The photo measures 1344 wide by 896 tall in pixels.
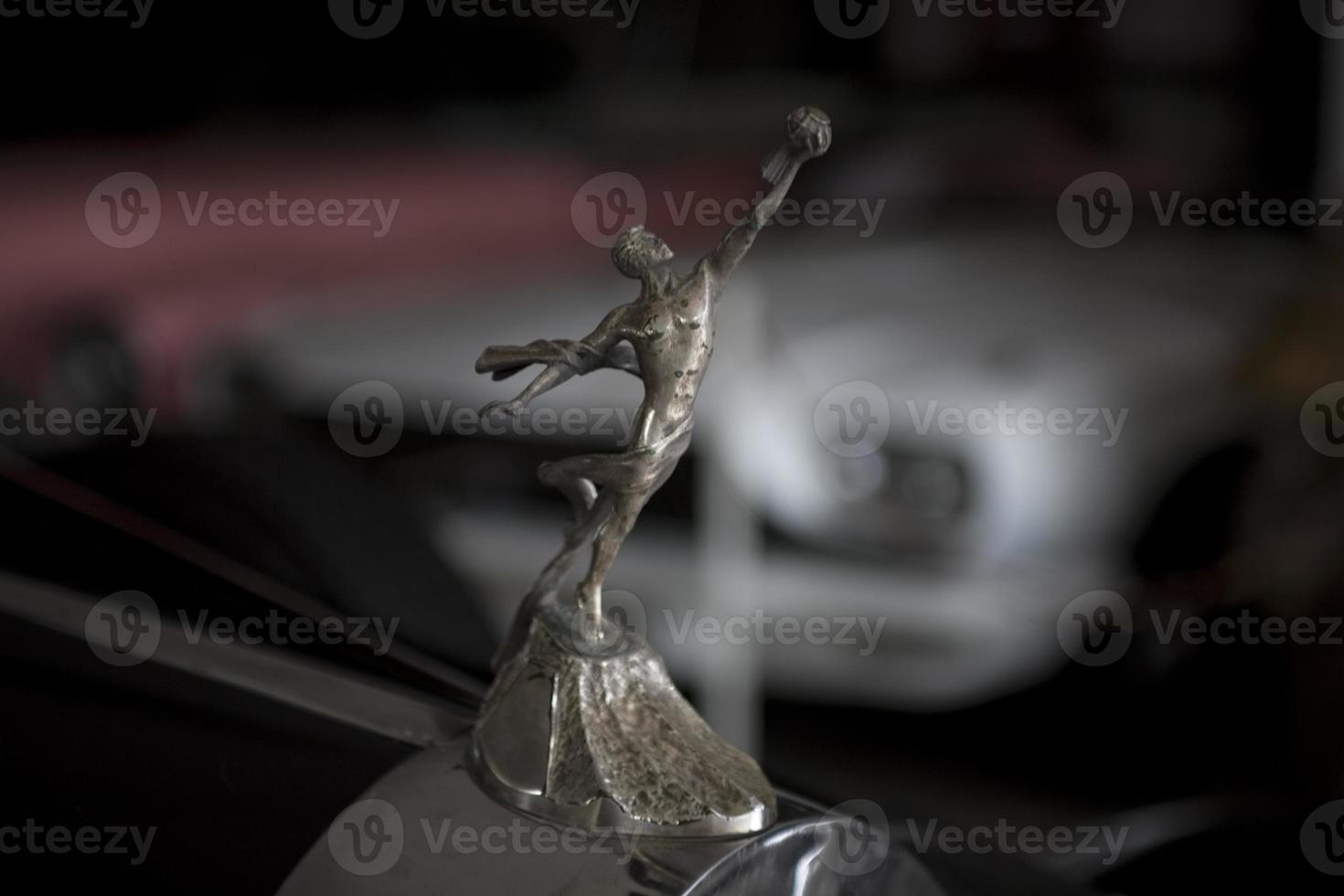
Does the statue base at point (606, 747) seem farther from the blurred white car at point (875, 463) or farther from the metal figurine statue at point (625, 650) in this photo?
the blurred white car at point (875, 463)

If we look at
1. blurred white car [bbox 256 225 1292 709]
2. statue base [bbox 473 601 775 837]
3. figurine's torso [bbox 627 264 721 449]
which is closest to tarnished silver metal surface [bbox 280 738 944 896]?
statue base [bbox 473 601 775 837]

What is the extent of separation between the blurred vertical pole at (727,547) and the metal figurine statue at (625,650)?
1.61 meters

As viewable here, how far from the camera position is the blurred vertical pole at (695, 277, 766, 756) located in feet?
8.15

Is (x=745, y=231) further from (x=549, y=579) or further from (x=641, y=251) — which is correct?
(x=549, y=579)

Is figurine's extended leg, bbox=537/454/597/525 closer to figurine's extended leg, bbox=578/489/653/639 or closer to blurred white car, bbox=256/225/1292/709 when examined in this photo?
figurine's extended leg, bbox=578/489/653/639

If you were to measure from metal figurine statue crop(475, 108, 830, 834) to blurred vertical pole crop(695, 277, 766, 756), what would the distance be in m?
1.61

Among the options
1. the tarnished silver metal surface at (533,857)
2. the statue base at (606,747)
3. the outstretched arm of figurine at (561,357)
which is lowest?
the tarnished silver metal surface at (533,857)

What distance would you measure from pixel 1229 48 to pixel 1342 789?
9.68 ft

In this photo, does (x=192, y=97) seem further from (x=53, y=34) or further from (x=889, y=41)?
(x=889, y=41)

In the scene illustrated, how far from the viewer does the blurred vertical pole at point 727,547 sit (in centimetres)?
248

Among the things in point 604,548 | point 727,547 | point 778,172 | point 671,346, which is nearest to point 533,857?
point 604,548

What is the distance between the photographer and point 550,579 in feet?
2.70

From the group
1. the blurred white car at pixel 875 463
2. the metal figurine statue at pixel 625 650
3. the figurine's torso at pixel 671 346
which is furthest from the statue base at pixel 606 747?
the blurred white car at pixel 875 463

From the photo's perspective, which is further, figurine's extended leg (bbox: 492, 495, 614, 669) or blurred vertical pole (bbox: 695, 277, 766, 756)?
blurred vertical pole (bbox: 695, 277, 766, 756)
